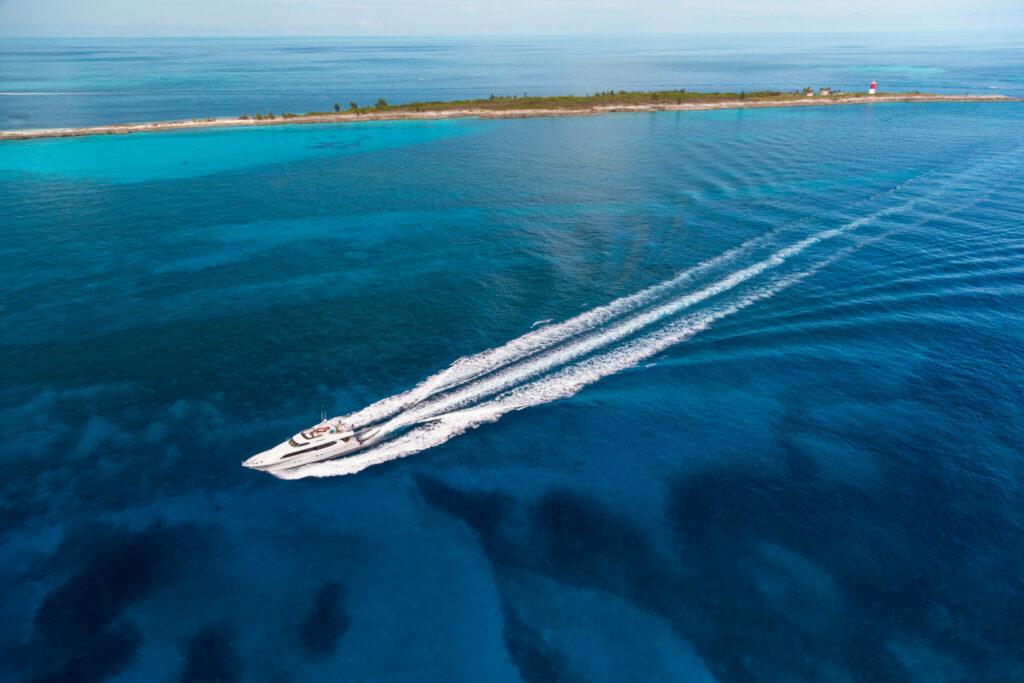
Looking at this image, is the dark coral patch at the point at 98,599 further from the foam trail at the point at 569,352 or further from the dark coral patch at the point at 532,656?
the dark coral patch at the point at 532,656

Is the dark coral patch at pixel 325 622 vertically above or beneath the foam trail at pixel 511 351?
beneath

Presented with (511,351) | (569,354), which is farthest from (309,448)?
(569,354)

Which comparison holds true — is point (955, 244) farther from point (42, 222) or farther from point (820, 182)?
point (42, 222)

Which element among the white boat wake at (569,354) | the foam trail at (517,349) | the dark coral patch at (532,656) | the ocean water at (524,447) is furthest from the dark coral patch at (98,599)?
the dark coral patch at (532,656)

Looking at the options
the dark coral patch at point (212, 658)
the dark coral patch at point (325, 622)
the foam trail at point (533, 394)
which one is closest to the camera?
the dark coral patch at point (212, 658)

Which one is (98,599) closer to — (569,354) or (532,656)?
(532,656)
